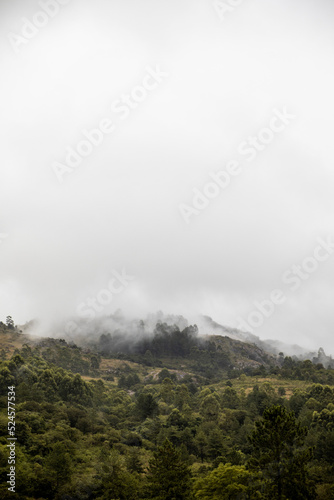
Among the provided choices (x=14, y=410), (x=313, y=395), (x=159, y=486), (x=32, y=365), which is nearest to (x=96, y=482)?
(x=159, y=486)

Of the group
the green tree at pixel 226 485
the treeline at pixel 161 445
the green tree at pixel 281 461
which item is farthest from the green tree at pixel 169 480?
the green tree at pixel 281 461

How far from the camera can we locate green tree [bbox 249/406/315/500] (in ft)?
97.9

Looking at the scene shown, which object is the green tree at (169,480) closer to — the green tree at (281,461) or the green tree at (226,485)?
the green tree at (226,485)

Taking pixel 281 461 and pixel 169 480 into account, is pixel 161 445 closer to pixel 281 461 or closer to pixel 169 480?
pixel 169 480

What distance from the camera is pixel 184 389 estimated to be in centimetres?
9662

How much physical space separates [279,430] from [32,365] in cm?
7030

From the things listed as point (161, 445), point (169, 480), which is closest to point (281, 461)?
point (169, 480)

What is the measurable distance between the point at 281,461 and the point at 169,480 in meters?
11.6

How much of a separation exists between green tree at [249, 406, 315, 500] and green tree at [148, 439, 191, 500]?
25.9 ft

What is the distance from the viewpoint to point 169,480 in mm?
34375

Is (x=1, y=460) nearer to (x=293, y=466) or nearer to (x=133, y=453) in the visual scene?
(x=133, y=453)

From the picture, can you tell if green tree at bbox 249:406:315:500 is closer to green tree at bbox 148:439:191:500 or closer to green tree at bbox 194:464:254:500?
green tree at bbox 194:464:254:500

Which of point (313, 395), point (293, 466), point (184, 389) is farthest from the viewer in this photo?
point (184, 389)

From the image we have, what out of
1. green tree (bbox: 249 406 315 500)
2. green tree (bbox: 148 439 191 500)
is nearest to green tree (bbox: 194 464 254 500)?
green tree (bbox: 148 439 191 500)
